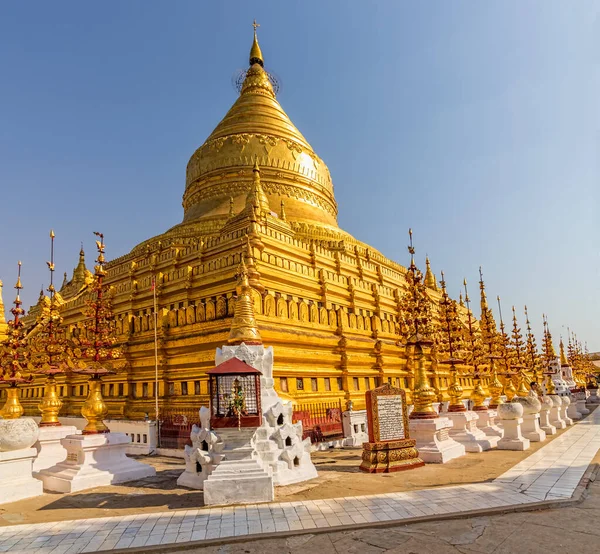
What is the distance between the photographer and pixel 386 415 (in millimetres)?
12977

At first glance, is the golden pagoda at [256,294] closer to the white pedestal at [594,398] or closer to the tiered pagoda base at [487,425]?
the tiered pagoda base at [487,425]

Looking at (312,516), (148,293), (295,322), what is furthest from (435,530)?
(148,293)

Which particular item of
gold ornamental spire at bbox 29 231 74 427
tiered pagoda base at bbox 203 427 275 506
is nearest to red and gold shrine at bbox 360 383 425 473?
tiered pagoda base at bbox 203 427 275 506

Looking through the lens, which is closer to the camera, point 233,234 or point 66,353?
point 66,353

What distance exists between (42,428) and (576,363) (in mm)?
67507

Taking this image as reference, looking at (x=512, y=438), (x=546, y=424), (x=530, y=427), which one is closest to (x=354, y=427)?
(x=512, y=438)

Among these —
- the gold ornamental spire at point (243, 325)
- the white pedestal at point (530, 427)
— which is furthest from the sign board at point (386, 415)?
the white pedestal at point (530, 427)

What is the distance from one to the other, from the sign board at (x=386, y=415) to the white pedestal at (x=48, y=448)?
33.8 ft

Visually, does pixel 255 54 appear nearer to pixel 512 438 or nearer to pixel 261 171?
pixel 261 171

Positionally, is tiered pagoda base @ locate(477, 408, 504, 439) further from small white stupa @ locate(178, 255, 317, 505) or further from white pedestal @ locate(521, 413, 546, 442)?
small white stupa @ locate(178, 255, 317, 505)

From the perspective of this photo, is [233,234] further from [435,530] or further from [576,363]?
[576,363]

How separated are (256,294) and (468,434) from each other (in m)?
9.34

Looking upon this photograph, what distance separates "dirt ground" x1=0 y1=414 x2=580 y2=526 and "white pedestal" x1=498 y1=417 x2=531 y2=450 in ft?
8.43

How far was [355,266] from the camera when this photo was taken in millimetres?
28797
